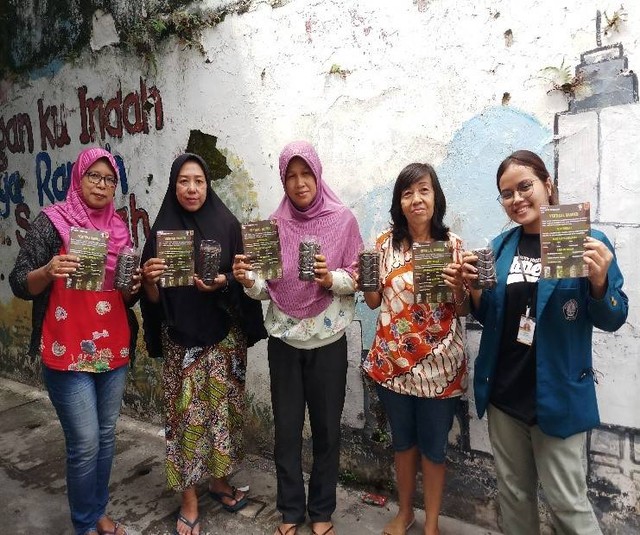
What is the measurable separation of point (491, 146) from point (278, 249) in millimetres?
1185

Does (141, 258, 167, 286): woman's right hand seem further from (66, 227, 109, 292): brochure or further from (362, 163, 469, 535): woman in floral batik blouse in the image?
(362, 163, 469, 535): woman in floral batik blouse

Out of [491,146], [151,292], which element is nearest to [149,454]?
[151,292]

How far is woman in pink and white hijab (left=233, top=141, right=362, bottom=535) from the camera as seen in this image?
8.27 ft

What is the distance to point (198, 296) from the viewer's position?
2617mm

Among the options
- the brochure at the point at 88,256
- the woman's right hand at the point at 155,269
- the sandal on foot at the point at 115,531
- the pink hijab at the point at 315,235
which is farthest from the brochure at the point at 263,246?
the sandal on foot at the point at 115,531

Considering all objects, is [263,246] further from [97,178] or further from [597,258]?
[597,258]

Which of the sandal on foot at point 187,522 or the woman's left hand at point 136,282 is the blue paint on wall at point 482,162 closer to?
the woman's left hand at point 136,282

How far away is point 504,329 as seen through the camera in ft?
6.82

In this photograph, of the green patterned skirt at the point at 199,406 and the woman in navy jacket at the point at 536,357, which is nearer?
the woman in navy jacket at the point at 536,357

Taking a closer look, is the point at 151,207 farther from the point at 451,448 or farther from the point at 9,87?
the point at 451,448

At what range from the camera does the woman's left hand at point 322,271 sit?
2385mm

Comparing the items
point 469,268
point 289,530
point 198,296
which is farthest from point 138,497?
point 469,268

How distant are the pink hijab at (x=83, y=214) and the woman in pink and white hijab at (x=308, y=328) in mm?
595

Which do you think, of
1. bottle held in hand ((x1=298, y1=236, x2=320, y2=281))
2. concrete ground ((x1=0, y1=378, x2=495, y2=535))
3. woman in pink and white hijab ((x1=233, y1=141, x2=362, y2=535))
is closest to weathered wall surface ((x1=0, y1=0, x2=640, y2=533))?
concrete ground ((x1=0, y1=378, x2=495, y2=535))
